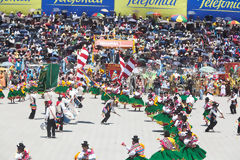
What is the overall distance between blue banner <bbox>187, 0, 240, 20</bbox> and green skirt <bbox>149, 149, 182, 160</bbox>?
157ft

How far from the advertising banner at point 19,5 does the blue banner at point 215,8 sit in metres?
16.7

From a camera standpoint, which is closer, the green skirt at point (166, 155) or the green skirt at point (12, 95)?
the green skirt at point (166, 155)

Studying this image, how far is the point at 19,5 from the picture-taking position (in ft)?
189

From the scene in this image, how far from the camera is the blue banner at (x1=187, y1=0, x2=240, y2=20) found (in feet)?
192

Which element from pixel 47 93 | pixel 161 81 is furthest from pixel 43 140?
pixel 161 81

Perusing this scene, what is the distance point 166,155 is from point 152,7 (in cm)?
4789

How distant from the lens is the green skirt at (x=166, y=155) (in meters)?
11.7

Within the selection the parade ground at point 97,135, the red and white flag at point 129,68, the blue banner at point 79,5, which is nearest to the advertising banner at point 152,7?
the blue banner at point 79,5

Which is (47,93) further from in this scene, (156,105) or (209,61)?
(209,61)

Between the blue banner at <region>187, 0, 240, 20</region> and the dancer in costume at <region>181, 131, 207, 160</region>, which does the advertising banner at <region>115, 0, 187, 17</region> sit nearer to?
the blue banner at <region>187, 0, 240, 20</region>

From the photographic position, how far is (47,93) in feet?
66.9

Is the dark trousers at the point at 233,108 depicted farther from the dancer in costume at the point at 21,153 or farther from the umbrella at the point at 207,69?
the dancer in costume at the point at 21,153

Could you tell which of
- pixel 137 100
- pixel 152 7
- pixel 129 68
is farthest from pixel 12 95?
pixel 152 7

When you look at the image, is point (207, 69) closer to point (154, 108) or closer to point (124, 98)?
point (124, 98)
